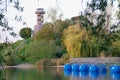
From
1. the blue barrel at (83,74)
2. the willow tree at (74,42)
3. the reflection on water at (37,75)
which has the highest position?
the willow tree at (74,42)

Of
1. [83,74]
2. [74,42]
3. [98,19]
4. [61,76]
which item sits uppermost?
[98,19]

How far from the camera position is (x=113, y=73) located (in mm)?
19234

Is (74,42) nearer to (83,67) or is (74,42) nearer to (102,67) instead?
(83,67)

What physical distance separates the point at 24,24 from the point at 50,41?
28.0 metres

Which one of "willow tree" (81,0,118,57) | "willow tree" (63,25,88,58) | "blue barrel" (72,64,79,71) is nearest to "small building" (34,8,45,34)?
"willow tree" (63,25,88,58)

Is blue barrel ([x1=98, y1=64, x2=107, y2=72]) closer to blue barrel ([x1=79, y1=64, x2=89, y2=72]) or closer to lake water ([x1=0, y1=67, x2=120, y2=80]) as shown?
blue barrel ([x1=79, y1=64, x2=89, y2=72])

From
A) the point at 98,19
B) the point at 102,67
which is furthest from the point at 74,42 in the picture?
the point at 98,19

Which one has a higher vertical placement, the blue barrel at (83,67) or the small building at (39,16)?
the small building at (39,16)

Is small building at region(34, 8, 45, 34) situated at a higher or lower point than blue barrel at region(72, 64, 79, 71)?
higher

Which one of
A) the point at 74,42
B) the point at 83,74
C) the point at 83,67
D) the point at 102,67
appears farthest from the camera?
the point at 74,42

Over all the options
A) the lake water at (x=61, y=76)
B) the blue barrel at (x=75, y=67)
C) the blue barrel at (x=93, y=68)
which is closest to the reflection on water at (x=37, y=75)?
the lake water at (x=61, y=76)

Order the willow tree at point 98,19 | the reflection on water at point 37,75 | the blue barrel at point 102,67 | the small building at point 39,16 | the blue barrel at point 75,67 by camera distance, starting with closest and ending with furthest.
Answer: the willow tree at point 98,19
the small building at point 39,16
the reflection on water at point 37,75
the blue barrel at point 102,67
the blue barrel at point 75,67

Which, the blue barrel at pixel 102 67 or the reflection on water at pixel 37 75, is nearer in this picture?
the reflection on water at pixel 37 75

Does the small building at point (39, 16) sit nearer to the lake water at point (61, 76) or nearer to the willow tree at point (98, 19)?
the lake water at point (61, 76)
